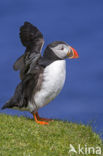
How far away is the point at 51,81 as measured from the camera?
787cm

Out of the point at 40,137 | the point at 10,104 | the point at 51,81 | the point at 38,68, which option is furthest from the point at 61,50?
the point at 40,137

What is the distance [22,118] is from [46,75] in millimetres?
1609

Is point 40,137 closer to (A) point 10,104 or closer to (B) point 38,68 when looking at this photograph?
(A) point 10,104

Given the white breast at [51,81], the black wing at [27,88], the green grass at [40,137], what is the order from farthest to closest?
the black wing at [27,88], the white breast at [51,81], the green grass at [40,137]

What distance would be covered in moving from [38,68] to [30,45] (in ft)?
1.90

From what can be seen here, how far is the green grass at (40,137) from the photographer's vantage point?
6.55m

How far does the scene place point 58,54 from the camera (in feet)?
26.4

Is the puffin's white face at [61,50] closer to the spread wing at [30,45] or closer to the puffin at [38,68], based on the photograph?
the puffin at [38,68]

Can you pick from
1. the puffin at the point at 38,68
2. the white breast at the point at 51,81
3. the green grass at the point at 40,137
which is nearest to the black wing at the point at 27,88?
the puffin at the point at 38,68

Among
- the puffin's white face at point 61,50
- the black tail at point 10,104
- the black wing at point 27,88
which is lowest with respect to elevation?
the black tail at point 10,104

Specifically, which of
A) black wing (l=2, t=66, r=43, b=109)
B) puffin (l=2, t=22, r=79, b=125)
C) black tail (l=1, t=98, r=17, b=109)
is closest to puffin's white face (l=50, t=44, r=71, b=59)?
puffin (l=2, t=22, r=79, b=125)

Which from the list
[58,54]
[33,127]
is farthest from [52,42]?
[33,127]

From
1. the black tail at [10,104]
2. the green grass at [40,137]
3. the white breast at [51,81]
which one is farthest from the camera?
the black tail at [10,104]

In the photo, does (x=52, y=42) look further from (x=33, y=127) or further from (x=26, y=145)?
(x=26, y=145)
